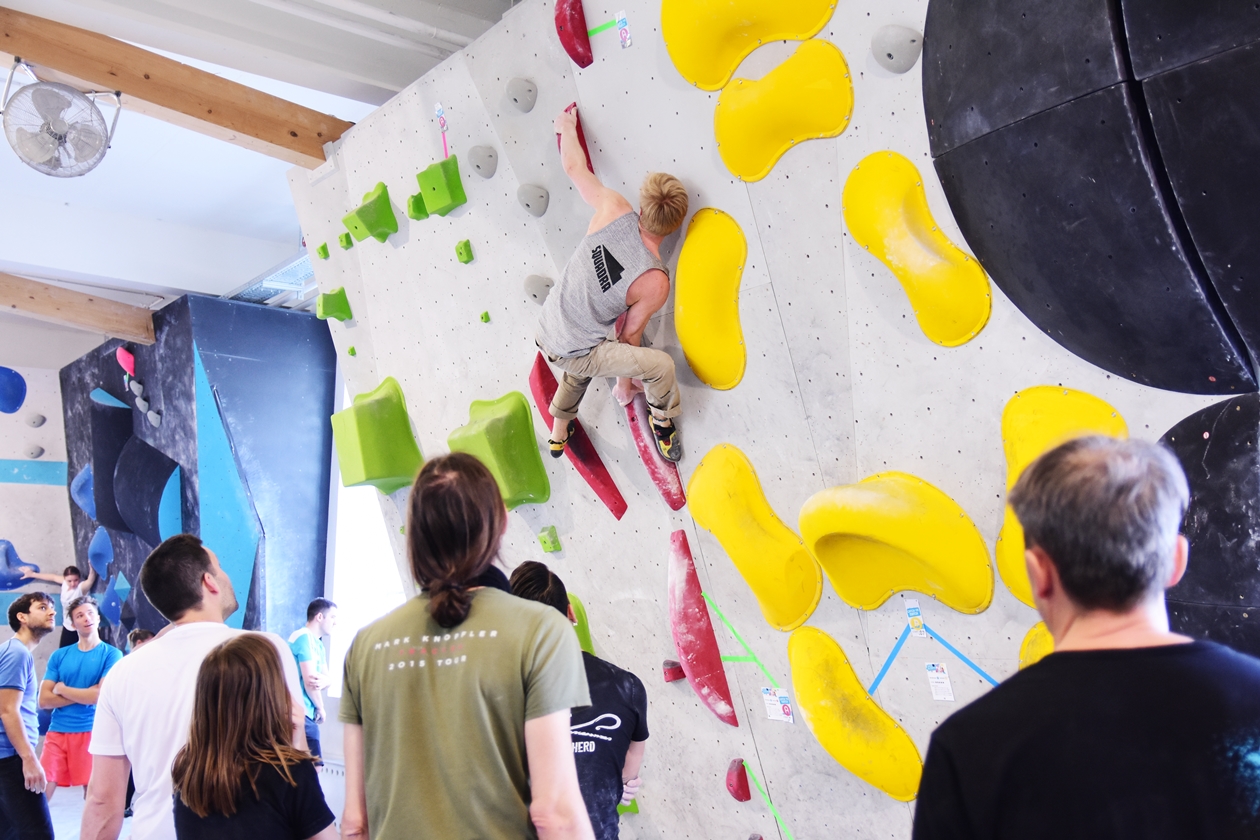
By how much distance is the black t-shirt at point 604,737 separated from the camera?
1.96m

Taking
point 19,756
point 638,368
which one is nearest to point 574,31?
point 638,368

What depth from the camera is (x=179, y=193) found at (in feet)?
19.2

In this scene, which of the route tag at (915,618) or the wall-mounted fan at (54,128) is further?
the wall-mounted fan at (54,128)

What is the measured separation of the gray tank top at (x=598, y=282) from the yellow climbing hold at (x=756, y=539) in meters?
0.55

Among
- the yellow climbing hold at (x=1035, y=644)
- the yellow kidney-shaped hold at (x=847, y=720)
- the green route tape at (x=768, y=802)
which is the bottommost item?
the green route tape at (x=768, y=802)

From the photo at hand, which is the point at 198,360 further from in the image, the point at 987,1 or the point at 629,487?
the point at 987,1

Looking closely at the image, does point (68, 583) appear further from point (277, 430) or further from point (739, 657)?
point (739, 657)

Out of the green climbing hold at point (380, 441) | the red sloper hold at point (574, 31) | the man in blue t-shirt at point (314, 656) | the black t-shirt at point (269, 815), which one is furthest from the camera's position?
the man in blue t-shirt at point (314, 656)

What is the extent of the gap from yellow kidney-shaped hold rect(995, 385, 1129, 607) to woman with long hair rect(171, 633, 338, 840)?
5.06 ft

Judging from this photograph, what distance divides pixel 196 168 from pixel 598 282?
150 inches

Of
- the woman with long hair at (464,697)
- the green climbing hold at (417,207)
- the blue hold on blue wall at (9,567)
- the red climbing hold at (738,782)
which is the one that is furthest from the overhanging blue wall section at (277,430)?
the woman with long hair at (464,697)

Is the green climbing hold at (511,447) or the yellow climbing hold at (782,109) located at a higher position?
the yellow climbing hold at (782,109)

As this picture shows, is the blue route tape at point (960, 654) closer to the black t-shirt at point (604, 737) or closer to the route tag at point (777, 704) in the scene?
the route tag at point (777, 704)

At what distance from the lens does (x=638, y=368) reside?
9.27ft
